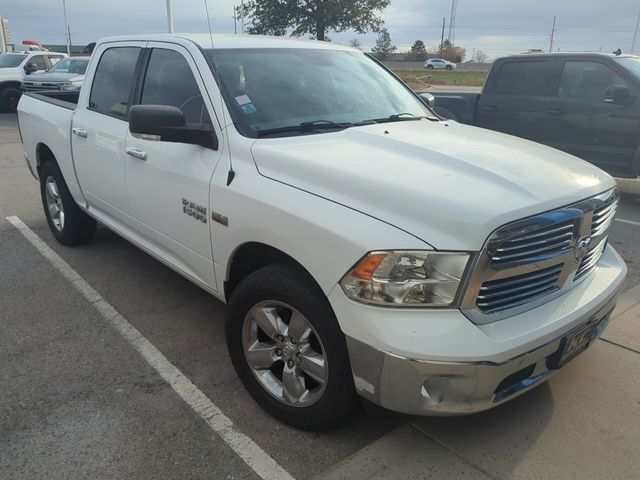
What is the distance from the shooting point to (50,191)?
5.43 meters

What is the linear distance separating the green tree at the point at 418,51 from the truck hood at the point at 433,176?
3158 inches

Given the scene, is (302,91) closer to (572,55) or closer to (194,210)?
(194,210)

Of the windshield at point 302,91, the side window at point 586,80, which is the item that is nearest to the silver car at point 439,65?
the side window at point 586,80

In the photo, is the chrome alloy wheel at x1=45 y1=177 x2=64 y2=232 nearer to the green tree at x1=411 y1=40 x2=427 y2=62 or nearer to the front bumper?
the front bumper

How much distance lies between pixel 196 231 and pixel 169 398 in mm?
933

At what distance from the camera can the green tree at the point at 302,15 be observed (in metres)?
36.1

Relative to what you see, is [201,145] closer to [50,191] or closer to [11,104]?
[50,191]

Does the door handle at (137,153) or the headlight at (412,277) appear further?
the door handle at (137,153)

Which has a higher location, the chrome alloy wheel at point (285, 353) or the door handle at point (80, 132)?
the door handle at point (80, 132)

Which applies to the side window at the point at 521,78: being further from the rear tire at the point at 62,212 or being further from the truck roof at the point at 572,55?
the rear tire at the point at 62,212

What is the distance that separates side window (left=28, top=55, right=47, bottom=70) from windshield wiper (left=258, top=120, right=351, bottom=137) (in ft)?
63.4

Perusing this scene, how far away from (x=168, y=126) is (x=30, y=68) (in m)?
19.0

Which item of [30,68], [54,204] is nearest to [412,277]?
[54,204]

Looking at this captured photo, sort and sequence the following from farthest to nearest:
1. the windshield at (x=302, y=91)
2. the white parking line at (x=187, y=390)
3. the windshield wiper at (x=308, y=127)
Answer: the windshield at (x=302, y=91) < the windshield wiper at (x=308, y=127) < the white parking line at (x=187, y=390)
